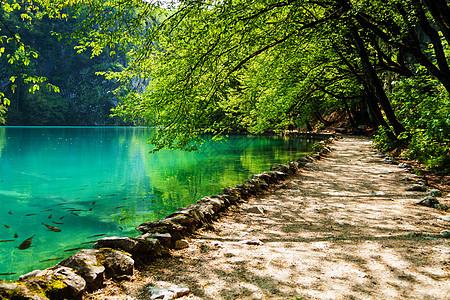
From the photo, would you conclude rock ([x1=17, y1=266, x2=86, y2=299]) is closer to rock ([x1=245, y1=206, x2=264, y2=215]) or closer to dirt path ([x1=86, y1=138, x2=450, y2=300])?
dirt path ([x1=86, y1=138, x2=450, y2=300])

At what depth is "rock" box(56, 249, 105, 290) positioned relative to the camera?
257 cm

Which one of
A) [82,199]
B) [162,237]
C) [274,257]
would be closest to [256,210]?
[274,257]

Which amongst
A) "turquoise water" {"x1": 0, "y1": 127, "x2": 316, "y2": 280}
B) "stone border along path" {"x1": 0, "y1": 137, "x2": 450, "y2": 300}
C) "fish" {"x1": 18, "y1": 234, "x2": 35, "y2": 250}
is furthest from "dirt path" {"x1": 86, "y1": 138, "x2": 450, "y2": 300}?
"fish" {"x1": 18, "y1": 234, "x2": 35, "y2": 250}

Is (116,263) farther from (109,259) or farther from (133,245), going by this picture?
(133,245)

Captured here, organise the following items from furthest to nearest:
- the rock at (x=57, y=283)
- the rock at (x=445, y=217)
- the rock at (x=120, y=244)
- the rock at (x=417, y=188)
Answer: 1. the rock at (x=417, y=188)
2. the rock at (x=445, y=217)
3. the rock at (x=120, y=244)
4. the rock at (x=57, y=283)

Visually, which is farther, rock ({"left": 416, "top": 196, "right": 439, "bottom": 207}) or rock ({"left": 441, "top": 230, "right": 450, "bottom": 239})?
rock ({"left": 416, "top": 196, "right": 439, "bottom": 207})

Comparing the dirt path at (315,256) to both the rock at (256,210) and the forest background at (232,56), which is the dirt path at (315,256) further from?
the forest background at (232,56)

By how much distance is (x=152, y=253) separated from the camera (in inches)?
133

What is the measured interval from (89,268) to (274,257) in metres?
2.13

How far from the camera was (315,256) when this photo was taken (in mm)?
3396

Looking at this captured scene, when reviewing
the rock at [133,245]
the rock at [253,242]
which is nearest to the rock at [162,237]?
the rock at [133,245]

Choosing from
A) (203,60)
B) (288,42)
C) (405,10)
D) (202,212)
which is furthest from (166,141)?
(405,10)

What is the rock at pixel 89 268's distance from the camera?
2572 millimetres

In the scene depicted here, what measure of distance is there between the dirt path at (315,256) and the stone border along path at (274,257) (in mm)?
12
